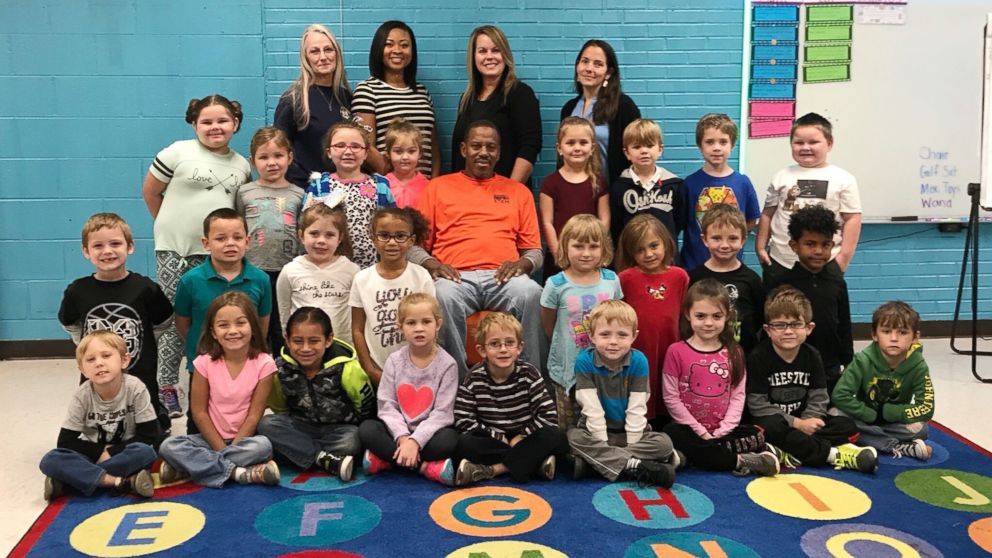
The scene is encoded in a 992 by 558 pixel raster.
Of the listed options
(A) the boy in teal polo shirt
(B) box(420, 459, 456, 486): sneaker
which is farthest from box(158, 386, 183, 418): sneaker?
(B) box(420, 459, 456, 486): sneaker

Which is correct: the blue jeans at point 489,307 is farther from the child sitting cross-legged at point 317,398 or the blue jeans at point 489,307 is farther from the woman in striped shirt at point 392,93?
the woman in striped shirt at point 392,93

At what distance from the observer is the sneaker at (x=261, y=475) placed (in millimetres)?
2998

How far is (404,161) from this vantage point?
3947mm

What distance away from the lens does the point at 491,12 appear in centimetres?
468

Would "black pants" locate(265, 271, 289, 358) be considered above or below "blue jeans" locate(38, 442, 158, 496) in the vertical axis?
above

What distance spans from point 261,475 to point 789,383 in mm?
2002

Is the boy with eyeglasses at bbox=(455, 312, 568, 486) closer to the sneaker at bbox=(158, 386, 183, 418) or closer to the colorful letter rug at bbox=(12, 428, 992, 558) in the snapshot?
the colorful letter rug at bbox=(12, 428, 992, 558)

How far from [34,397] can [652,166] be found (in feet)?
10.1

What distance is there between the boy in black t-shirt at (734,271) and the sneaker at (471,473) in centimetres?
111

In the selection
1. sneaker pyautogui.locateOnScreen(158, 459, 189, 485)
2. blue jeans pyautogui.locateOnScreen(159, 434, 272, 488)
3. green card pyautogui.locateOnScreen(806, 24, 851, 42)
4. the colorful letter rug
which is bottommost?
the colorful letter rug

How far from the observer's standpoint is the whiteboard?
486 cm

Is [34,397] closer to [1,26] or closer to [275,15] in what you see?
[1,26]

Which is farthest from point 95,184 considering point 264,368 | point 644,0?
point 644,0

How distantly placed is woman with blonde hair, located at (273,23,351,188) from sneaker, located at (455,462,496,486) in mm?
1711
